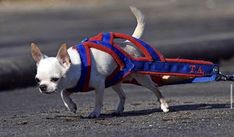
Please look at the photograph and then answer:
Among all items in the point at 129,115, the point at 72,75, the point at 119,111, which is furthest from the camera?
the point at 119,111

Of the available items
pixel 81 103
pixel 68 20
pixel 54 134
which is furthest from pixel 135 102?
pixel 68 20

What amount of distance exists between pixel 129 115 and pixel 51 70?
52.6 inches

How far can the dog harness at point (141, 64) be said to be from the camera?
470 inches

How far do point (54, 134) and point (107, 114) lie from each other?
1998 millimetres

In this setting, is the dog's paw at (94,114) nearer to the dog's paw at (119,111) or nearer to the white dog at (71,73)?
the white dog at (71,73)

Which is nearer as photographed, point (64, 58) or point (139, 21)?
point (64, 58)

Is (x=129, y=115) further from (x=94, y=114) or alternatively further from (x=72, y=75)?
(x=72, y=75)

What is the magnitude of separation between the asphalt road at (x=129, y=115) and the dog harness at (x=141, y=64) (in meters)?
0.45

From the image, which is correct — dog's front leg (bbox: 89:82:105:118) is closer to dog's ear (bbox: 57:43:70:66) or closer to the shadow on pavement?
the shadow on pavement

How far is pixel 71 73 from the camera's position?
1152 centimetres

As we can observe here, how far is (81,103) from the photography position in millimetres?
14102

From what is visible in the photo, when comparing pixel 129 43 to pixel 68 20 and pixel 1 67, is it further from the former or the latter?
pixel 68 20

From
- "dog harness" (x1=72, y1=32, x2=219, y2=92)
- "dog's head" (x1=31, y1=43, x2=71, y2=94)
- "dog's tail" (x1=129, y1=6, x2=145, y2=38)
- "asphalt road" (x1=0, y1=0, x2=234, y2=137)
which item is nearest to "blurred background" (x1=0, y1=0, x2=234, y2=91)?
"asphalt road" (x1=0, y1=0, x2=234, y2=137)

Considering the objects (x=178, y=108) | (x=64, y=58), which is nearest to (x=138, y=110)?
(x=178, y=108)
